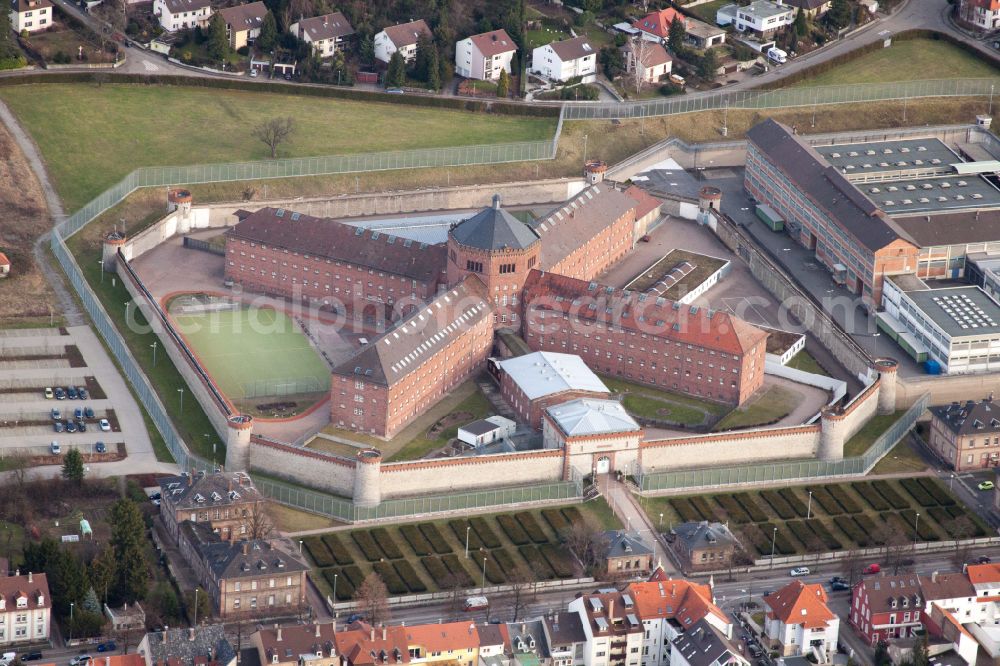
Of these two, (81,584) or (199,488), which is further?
(199,488)

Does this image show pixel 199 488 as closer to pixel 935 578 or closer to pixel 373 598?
pixel 373 598

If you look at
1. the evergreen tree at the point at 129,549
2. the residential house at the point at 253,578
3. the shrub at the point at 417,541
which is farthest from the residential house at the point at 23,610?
the shrub at the point at 417,541

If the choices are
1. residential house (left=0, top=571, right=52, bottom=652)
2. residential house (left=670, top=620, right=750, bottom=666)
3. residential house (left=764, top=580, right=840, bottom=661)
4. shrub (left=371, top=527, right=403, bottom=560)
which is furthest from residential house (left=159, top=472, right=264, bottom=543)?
residential house (left=764, top=580, right=840, bottom=661)

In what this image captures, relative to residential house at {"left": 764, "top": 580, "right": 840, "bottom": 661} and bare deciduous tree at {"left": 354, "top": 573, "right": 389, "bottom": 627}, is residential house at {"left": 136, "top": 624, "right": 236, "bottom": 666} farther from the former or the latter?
residential house at {"left": 764, "top": 580, "right": 840, "bottom": 661}

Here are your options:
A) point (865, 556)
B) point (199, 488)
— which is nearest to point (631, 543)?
point (865, 556)

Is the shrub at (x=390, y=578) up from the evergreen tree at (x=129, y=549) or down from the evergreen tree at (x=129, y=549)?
down

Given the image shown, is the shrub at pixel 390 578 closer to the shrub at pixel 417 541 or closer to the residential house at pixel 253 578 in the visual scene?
the shrub at pixel 417 541

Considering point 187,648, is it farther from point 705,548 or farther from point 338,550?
point 705,548
